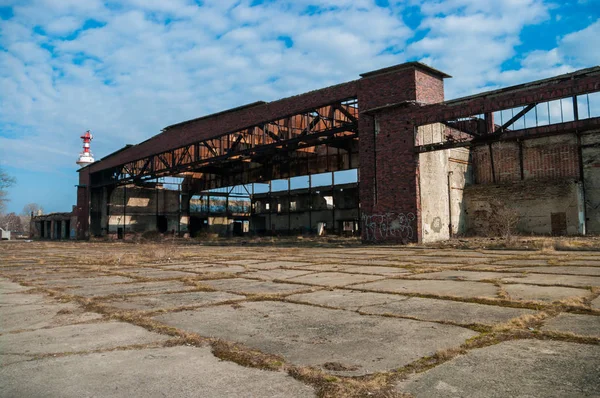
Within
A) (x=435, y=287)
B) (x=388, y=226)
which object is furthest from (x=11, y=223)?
(x=435, y=287)

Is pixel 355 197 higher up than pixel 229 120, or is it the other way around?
pixel 229 120

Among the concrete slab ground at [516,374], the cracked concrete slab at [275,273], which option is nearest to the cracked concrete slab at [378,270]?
the cracked concrete slab at [275,273]

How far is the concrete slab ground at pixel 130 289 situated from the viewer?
5.85 m

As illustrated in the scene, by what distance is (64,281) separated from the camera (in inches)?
287

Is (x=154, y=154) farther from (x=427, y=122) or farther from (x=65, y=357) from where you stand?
(x=65, y=357)

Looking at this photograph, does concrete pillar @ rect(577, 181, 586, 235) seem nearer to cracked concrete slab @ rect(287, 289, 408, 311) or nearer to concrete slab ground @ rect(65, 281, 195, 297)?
cracked concrete slab @ rect(287, 289, 408, 311)

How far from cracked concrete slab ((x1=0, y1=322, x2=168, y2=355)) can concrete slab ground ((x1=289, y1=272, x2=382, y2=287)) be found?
324 cm

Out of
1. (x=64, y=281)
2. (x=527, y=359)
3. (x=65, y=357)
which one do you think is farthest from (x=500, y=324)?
(x=64, y=281)

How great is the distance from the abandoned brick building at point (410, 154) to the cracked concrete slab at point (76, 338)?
14.0m

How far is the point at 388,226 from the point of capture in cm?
1742

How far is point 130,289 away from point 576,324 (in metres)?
5.51

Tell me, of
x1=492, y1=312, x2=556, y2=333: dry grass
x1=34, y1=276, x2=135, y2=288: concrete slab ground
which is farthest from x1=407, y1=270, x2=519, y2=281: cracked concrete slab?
x1=34, y1=276, x2=135, y2=288: concrete slab ground

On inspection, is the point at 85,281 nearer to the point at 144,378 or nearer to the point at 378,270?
the point at 378,270

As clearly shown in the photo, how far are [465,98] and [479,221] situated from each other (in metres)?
8.77
